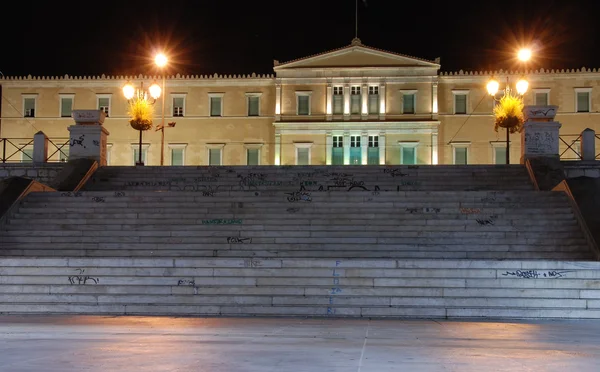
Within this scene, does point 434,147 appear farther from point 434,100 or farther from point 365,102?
point 365,102

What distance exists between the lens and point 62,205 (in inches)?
789

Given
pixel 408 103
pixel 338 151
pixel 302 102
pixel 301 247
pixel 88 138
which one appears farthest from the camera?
pixel 302 102

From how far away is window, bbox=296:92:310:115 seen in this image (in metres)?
58.2

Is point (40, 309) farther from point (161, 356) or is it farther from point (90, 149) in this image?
point (90, 149)

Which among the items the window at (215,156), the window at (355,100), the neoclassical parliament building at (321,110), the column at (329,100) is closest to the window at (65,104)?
the neoclassical parliament building at (321,110)

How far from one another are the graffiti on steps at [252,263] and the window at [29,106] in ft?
160

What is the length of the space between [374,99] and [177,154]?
47.1ft

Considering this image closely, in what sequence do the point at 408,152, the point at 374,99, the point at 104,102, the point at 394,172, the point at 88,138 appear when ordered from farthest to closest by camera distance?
1. the point at 104,102
2. the point at 374,99
3. the point at 408,152
4. the point at 88,138
5. the point at 394,172

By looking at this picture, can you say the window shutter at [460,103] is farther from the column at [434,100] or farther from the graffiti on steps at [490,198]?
the graffiti on steps at [490,198]

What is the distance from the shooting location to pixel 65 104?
59719mm

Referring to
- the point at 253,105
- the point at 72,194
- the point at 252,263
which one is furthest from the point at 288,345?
the point at 253,105

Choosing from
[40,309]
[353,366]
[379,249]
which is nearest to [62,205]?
[40,309]

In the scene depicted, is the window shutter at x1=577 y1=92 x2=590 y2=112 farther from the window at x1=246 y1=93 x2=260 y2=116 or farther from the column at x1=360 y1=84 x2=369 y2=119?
the window at x1=246 y1=93 x2=260 y2=116

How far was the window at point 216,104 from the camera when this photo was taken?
194ft
